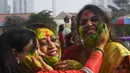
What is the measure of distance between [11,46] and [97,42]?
25.8 inches

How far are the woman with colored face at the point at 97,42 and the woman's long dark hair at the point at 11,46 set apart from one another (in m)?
0.51

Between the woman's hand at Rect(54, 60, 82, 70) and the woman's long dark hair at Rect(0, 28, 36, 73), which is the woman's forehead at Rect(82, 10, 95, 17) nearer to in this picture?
the woman's hand at Rect(54, 60, 82, 70)

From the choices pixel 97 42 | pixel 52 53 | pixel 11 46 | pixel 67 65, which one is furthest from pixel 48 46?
pixel 11 46

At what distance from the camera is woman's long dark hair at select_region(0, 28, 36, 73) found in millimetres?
2287

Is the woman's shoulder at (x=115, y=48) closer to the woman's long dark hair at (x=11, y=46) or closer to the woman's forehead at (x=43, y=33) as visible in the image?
the woman's forehead at (x=43, y=33)

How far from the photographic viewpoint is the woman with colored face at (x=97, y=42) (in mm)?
2619

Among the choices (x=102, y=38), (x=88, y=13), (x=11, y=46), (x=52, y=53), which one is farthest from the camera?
(x=88, y=13)

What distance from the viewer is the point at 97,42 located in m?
2.64

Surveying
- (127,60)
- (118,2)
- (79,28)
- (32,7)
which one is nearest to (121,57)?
(127,60)

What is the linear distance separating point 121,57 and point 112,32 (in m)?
0.33

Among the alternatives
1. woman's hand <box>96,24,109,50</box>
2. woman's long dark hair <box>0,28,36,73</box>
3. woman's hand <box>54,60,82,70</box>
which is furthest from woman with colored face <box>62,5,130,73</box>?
woman's long dark hair <box>0,28,36,73</box>

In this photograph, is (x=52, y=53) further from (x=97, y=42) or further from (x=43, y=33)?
(x=97, y=42)

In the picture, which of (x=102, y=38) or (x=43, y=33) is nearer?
(x=102, y=38)

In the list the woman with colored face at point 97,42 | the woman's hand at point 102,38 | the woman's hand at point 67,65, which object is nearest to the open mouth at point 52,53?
the woman's hand at point 67,65
